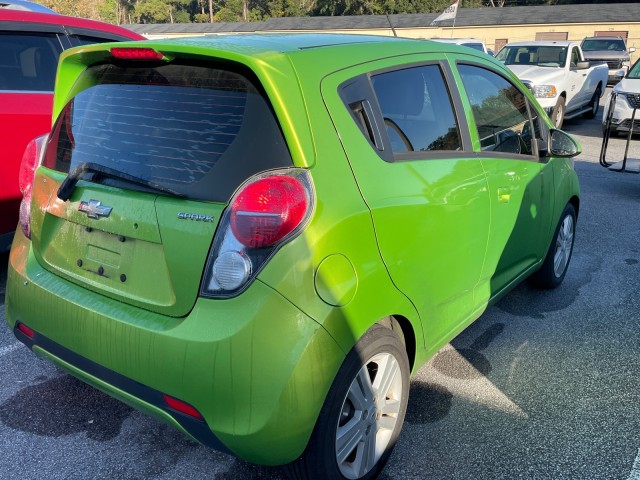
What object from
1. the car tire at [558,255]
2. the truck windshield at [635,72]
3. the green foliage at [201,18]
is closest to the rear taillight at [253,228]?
the car tire at [558,255]

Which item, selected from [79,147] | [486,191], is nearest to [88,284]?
[79,147]

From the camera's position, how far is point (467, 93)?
9.89ft

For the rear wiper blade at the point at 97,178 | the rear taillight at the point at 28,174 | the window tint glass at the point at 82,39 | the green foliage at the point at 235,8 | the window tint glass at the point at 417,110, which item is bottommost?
the rear taillight at the point at 28,174

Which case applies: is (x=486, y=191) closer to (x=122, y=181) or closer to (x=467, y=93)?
(x=467, y=93)

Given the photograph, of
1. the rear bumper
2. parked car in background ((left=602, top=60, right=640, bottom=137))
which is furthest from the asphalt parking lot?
parked car in background ((left=602, top=60, right=640, bottom=137))

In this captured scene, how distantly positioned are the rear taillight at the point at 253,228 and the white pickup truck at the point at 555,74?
10.1 metres

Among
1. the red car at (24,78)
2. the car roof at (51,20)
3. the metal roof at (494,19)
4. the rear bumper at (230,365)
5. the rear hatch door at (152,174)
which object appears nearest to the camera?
the rear bumper at (230,365)

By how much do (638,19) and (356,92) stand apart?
42.4 metres

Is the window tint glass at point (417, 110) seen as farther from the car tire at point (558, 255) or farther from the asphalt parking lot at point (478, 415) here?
the car tire at point (558, 255)

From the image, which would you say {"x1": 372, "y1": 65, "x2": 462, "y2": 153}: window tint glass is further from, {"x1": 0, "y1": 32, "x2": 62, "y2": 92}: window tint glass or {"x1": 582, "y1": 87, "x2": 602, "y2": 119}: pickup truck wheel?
{"x1": 582, "y1": 87, "x2": 602, "y2": 119}: pickup truck wheel

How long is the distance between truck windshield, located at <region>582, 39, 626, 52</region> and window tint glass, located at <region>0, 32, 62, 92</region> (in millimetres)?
24504

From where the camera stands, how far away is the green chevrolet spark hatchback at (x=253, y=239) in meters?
1.88

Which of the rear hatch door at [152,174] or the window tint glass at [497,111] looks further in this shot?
the window tint glass at [497,111]

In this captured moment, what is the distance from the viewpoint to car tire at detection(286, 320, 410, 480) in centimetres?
204
